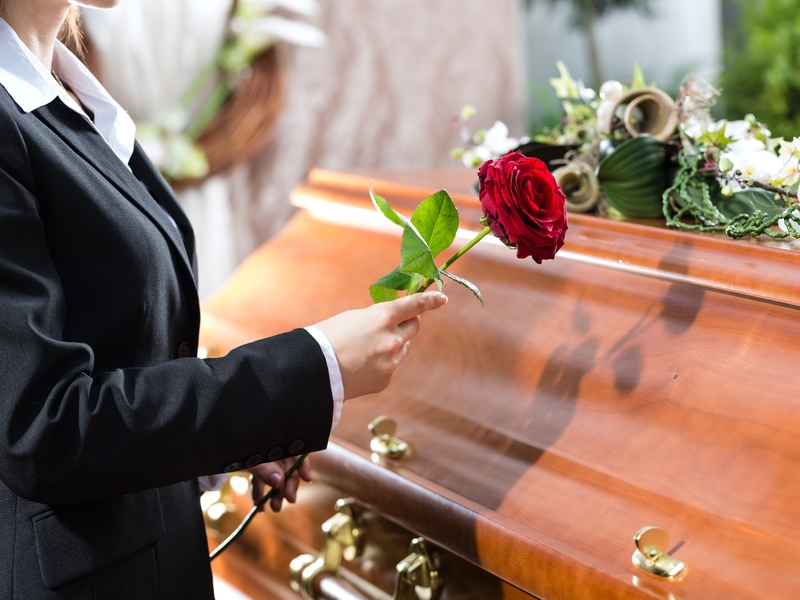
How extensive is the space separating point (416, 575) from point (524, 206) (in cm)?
47

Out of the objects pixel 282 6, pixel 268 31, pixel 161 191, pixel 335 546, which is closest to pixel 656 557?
pixel 335 546

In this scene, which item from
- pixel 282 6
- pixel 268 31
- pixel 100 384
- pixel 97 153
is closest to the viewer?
pixel 100 384

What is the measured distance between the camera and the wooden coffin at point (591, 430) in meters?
0.73

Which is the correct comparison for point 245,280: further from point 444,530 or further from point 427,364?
point 444,530

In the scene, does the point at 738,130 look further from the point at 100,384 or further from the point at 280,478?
the point at 100,384

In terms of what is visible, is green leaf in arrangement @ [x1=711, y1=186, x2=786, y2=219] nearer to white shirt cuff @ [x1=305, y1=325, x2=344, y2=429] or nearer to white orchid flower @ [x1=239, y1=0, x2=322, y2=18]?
white shirt cuff @ [x1=305, y1=325, x2=344, y2=429]

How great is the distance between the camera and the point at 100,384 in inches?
27.2

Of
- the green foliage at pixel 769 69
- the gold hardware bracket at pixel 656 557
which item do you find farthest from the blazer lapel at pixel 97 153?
the green foliage at pixel 769 69

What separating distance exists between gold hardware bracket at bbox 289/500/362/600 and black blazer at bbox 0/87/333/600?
218 millimetres

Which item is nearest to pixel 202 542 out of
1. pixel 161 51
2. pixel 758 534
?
pixel 758 534

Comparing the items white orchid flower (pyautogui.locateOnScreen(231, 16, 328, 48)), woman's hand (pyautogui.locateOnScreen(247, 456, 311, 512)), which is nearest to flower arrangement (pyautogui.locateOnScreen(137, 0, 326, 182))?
white orchid flower (pyautogui.locateOnScreen(231, 16, 328, 48))

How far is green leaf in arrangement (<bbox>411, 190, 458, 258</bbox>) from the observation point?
778 millimetres

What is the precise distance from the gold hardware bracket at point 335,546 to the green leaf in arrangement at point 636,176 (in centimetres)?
58

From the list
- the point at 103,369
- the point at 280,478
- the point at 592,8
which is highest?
the point at 592,8
